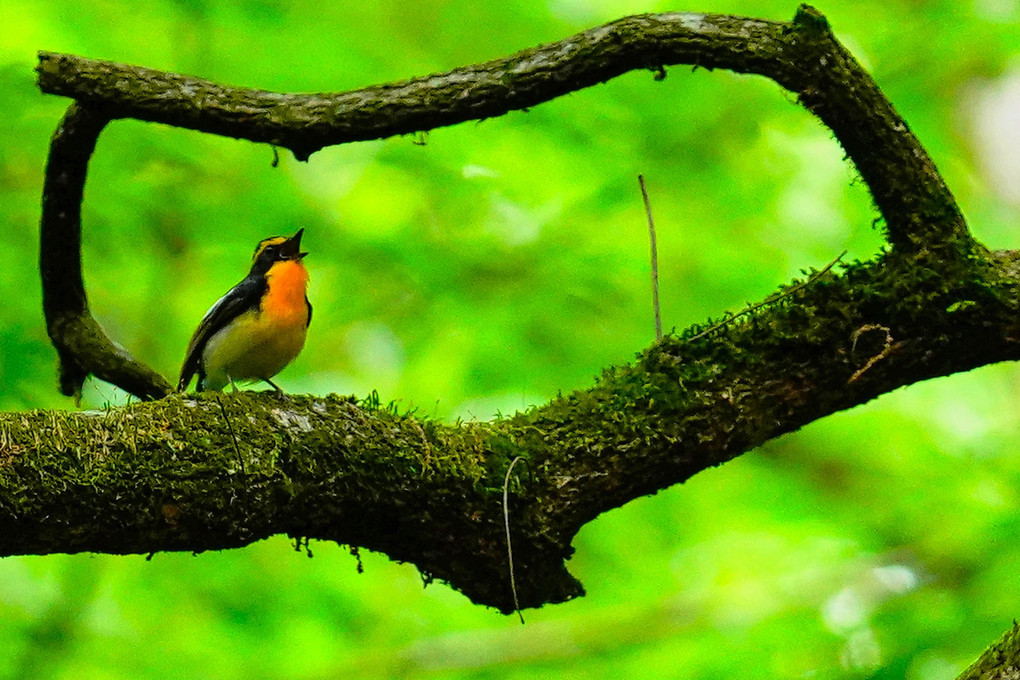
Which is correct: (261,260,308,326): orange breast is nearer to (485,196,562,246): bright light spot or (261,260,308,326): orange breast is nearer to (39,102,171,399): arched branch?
(39,102,171,399): arched branch

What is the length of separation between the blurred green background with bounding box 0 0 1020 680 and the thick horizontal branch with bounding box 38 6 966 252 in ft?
8.72

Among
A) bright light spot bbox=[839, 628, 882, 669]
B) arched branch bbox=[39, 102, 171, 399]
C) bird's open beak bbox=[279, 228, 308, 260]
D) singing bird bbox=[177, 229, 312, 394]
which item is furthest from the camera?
bright light spot bbox=[839, 628, 882, 669]

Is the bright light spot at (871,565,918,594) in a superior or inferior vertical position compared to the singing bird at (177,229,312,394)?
inferior

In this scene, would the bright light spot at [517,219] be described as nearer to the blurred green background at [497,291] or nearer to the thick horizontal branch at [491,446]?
the blurred green background at [497,291]

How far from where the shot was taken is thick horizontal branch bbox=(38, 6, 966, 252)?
10.3ft

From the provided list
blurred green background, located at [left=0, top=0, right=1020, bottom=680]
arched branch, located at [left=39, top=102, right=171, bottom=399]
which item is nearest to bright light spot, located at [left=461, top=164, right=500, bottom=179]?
blurred green background, located at [left=0, top=0, right=1020, bottom=680]

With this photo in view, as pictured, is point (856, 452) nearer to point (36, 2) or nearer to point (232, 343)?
point (232, 343)

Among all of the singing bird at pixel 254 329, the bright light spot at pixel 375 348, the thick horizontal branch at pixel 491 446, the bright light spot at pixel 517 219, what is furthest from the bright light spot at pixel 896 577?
the singing bird at pixel 254 329

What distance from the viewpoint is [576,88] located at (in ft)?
10.8

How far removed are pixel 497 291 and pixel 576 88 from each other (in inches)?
117

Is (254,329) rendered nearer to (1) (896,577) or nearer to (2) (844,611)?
(2) (844,611)

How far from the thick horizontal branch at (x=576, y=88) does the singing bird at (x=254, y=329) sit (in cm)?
137

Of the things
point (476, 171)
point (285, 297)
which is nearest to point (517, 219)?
point (476, 171)

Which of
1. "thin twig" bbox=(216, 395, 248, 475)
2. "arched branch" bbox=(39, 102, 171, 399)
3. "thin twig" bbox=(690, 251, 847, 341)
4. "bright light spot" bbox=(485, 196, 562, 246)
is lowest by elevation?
"thin twig" bbox=(216, 395, 248, 475)
